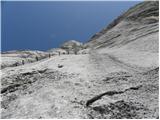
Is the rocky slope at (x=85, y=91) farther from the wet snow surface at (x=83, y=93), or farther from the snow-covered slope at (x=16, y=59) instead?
the snow-covered slope at (x=16, y=59)

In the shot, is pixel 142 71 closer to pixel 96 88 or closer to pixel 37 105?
pixel 96 88

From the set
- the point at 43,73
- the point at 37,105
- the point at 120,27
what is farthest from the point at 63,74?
the point at 120,27

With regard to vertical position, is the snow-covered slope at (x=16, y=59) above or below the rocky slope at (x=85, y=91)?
below

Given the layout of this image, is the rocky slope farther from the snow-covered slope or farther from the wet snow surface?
the snow-covered slope

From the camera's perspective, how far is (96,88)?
763 inches

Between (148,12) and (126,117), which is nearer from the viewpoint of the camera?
(126,117)

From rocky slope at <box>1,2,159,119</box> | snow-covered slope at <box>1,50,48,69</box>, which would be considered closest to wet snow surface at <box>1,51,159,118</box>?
rocky slope at <box>1,2,159,119</box>

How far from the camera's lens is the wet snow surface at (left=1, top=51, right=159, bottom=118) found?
1547cm

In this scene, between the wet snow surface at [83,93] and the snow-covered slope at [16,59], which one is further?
the snow-covered slope at [16,59]

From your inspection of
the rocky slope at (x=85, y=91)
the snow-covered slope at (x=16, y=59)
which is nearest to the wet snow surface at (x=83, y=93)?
the rocky slope at (x=85, y=91)

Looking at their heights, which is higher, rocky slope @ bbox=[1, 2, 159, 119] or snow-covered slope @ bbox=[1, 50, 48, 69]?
rocky slope @ bbox=[1, 2, 159, 119]

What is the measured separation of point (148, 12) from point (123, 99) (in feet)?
210

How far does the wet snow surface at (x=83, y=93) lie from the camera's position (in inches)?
609

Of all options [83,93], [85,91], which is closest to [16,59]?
[85,91]
